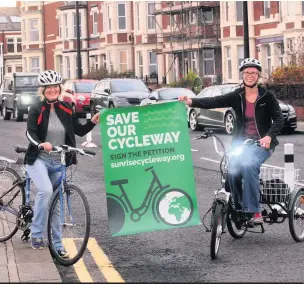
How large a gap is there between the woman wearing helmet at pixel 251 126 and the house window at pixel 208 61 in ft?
163

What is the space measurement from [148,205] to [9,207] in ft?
5.46

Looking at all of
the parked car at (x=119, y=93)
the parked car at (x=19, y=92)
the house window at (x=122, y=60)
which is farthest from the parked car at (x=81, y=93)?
the house window at (x=122, y=60)

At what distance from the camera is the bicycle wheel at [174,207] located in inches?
356

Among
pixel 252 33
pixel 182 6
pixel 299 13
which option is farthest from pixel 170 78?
pixel 299 13

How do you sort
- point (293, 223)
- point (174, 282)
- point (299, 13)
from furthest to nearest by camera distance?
point (299, 13), point (293, 223), point (174, 282)

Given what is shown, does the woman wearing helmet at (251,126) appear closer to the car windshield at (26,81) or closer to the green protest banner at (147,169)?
the green protest banner at (147,169)

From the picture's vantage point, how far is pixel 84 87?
4316 cm

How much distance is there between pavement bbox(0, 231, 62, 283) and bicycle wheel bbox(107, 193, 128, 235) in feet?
2.05

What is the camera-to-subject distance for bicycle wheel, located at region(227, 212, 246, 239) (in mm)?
9852

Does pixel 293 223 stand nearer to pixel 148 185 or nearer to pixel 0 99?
pixel 148 185

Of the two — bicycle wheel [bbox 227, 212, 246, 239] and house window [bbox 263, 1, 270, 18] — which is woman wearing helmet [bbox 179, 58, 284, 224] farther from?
house window [bbox 263, 1, 270, 18]

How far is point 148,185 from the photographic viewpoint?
356 inches

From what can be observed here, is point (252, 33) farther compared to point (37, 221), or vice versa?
point (252, 33)

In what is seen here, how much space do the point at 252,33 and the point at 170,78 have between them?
39.2 ft
